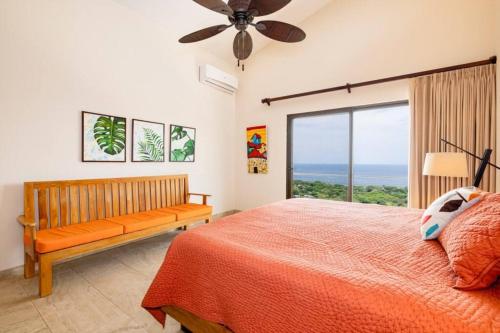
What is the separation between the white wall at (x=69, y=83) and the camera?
242 centimetres

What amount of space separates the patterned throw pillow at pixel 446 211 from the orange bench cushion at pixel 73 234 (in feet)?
8.88

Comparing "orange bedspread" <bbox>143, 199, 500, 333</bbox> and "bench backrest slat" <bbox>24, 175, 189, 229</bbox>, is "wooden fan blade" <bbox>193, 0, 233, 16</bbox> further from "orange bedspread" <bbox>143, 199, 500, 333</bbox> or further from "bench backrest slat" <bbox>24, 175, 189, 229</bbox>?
"bench backrest slat" <bbox>24, 175, 189, 229</bbox>

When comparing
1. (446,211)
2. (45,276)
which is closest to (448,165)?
(446,211)

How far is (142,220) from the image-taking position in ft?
9.34

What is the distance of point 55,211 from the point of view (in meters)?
2.57

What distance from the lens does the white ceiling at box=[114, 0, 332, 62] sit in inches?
131

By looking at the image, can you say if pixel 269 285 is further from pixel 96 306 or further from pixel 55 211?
pixel 55 211

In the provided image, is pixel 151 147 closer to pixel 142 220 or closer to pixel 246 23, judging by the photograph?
pixel 142 220

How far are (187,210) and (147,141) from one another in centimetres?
118

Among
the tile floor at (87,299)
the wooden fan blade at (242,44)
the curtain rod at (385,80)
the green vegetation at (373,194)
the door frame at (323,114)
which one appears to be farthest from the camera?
the green vegetation at (373,194)

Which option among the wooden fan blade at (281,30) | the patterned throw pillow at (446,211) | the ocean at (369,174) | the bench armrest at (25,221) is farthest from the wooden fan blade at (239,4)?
the ocean at (369,174)

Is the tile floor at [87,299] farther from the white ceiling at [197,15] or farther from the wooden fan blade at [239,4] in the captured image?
the white ceiling at [197,15]

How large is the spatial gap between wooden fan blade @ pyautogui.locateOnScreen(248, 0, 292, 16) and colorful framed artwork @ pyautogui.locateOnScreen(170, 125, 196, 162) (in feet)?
7.58

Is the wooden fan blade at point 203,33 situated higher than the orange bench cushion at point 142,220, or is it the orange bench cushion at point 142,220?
the wooden fan blade at point 203,33
